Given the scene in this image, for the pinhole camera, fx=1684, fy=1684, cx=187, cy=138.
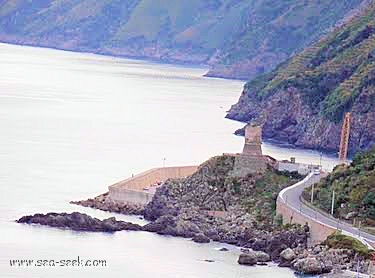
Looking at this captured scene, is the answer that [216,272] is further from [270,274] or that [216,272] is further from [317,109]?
[317,109]

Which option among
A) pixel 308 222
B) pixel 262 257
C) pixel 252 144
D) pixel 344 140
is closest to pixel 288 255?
pixel 262 257

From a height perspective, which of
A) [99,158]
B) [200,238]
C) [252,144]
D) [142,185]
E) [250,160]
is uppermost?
[252,144]

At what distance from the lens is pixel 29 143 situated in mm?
127000

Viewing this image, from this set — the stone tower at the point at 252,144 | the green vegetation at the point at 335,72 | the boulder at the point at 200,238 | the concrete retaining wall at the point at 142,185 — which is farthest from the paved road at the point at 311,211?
the green vegetation at the point at 335,72

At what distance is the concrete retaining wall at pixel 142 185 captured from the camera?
89.9 meters

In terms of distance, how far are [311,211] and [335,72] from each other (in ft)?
241

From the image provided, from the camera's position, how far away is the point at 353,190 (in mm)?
79250

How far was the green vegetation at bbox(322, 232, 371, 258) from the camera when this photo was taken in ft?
227

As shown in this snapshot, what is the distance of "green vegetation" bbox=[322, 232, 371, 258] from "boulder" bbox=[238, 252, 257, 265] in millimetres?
3409

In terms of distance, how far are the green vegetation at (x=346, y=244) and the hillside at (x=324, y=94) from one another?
61232mm

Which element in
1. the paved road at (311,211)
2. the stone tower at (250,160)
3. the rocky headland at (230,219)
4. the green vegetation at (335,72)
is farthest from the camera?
the green vegetation at (335,72)

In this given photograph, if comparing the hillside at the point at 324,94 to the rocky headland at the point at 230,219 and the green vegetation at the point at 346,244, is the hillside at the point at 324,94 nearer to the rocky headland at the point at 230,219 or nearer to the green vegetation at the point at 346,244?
the rocky headland at the point at 230,219

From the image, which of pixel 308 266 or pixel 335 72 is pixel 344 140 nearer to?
pixel 308 266

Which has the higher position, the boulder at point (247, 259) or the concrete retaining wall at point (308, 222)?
the concrete retaining wall at point (308, 222)
